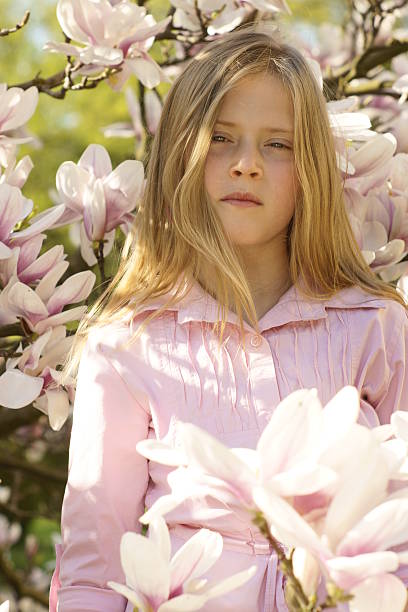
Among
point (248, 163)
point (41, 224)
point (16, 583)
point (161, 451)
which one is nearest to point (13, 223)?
point (41, 224)

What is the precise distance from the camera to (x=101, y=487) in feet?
4.62

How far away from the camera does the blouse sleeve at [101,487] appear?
138cm

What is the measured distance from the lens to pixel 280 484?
2.34 feet

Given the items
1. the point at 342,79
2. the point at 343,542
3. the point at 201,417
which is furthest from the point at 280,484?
the point at 342,79

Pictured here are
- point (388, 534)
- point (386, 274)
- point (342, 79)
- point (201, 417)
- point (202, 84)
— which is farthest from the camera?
point (342, 79)

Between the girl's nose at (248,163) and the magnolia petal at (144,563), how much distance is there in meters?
0.79

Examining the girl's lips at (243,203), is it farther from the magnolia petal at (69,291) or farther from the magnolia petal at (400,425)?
the magnolia petal at (400,425)

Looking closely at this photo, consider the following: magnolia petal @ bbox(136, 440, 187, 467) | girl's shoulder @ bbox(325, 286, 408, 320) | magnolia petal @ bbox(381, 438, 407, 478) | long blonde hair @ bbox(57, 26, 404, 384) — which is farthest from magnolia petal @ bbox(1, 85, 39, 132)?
magnolia petal @ bbox(381, 438, 407, 478)

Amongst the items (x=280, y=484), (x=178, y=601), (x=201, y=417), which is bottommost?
(x=201, y=417)

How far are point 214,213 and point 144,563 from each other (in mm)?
821

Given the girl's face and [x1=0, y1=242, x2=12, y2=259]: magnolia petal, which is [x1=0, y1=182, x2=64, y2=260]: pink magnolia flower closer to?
[x1=0, y1=242, x2=12, y2=259]: magnolia petal

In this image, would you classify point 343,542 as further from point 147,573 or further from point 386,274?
point 386,274

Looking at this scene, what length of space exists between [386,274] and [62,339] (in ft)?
1.92

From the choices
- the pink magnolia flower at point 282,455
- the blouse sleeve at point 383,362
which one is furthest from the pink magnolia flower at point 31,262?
the pink magnolia flower at point 282,455
